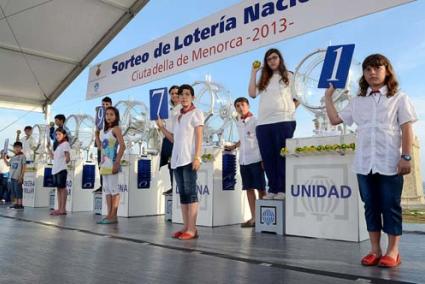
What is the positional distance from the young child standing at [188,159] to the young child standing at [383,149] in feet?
4.22

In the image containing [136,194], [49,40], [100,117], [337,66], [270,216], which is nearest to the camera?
[337,66]

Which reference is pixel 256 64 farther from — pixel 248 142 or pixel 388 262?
pixel 388 262

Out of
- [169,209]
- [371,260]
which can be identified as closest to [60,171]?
[169,209]

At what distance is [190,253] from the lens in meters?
2.31

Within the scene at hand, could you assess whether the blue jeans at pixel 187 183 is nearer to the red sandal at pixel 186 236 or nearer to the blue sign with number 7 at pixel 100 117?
the red sandal at pixel 186 236

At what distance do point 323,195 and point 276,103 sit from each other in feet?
2.82

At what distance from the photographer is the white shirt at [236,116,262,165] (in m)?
3.65

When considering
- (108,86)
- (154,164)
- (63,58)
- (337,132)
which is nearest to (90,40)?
(63,58)

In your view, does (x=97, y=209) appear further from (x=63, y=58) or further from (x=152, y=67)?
(x=63, y=58)

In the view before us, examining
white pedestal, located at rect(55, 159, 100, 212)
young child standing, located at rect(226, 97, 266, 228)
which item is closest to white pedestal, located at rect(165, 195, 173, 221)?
young child standing, located at rect(226, 97, 266, 228)

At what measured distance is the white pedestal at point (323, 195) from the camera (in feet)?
9.43

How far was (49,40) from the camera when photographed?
8.40m

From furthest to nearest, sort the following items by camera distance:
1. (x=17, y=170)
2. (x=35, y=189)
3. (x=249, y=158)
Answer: (x=35, y=189) < (x=17, y=170) < (x=249, y=158)

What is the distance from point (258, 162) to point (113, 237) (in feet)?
4.88
